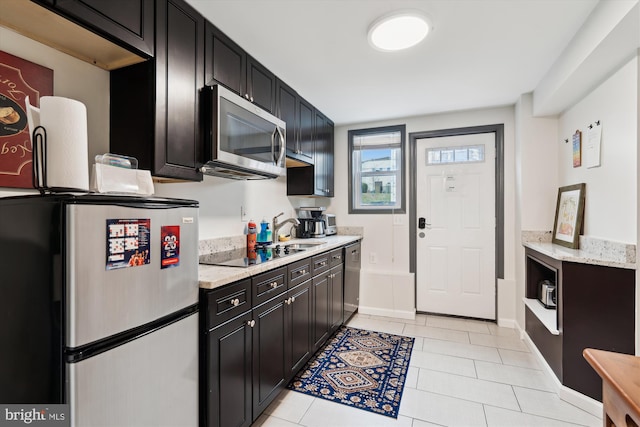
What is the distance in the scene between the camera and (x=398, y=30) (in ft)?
6.12

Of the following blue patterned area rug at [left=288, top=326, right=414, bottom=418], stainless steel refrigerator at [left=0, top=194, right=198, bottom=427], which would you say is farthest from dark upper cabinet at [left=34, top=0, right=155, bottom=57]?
blue patterned area rug at [left=288, top=326, right=414, bottom=418]

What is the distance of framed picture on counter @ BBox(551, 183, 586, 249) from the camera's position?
235 cm

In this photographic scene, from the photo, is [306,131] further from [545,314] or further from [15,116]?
[545,314]

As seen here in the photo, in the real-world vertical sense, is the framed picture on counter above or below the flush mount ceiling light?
below

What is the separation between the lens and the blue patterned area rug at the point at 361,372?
2012mm

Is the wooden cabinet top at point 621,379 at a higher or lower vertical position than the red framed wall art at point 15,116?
lower

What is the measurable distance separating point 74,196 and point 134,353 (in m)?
0.57

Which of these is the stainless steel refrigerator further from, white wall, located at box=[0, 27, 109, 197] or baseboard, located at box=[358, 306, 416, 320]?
baseboard, located at box=[358, 306, 416, 320]

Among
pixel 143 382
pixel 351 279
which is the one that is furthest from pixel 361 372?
pixel 143 382

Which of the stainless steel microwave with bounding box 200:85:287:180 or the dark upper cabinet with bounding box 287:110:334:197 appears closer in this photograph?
the stainless steel microwave with bounding box 200:85:287:180

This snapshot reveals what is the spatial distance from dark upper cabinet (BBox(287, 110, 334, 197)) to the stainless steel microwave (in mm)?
950

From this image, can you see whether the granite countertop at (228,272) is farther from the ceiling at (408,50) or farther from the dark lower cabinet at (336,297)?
the ceiling at (408,50)

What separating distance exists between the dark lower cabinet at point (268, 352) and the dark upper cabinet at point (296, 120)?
4.78 feet

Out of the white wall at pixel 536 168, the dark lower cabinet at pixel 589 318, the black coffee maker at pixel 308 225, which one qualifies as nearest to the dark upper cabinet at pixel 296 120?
the black coffee maker at pixel 308 225
